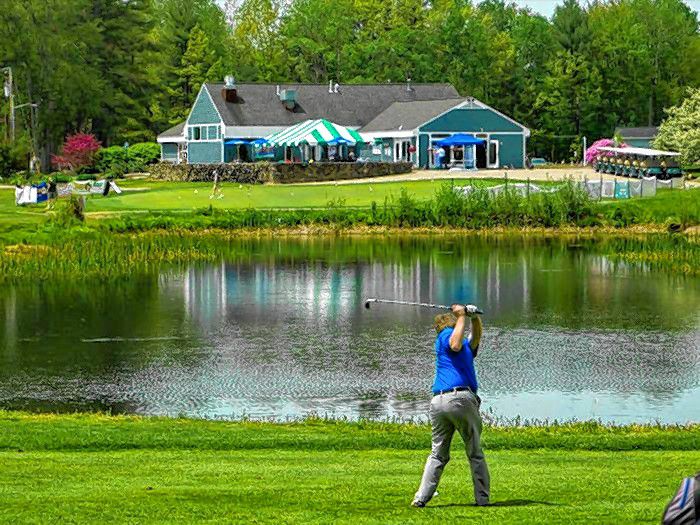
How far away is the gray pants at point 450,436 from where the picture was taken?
14.4m

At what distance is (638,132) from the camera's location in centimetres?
12031

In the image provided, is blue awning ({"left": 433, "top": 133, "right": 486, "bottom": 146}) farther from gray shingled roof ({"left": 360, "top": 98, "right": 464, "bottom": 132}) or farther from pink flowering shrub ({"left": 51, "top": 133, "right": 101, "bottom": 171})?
pink flowering shrub ({"left": 51, "top": 133, "right": 101, "bottom": 171})

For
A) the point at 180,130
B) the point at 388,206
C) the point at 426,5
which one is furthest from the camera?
the point at 426,5

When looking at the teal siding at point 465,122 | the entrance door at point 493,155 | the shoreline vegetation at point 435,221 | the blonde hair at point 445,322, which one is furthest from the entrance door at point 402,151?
the blonde hair at point 445,322

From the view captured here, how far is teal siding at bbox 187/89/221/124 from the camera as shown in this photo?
355 feet

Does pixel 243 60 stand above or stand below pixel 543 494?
above

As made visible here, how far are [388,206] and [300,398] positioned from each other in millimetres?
46456

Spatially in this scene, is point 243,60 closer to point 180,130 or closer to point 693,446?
point 180,130

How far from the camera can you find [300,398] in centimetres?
2797

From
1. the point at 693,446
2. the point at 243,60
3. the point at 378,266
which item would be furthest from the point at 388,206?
the point at 243,60

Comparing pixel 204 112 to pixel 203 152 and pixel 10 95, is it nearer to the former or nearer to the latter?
pixel 203 152

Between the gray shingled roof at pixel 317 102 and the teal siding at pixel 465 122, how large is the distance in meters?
7.87

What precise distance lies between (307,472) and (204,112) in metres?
94.1

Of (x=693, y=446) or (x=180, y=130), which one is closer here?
(x=693, y=446)
